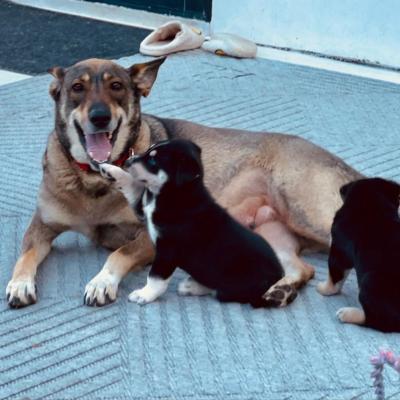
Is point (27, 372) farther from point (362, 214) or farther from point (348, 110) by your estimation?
point (348, 110)

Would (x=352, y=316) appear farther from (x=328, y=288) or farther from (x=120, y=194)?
(x=120, y=194)

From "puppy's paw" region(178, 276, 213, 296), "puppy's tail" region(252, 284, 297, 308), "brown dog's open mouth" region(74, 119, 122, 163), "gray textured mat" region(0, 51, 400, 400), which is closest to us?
"gray textured mat" region(0, 51, 400, 400)

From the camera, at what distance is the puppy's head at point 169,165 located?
3354 millimetres

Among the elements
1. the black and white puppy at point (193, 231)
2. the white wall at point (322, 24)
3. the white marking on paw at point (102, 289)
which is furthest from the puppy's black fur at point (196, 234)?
the white wall at point (322, 24)

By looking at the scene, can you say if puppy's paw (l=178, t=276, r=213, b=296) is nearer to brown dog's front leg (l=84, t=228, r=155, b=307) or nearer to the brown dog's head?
brown dog's front leg (l=84, t=228, r=155, b=307)

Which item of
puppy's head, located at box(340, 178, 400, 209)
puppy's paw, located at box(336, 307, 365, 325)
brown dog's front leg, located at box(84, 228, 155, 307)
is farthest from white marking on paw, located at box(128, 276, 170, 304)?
puppy's head, located at box(340, 178, 400, 209)

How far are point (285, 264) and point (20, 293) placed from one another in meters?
1.05

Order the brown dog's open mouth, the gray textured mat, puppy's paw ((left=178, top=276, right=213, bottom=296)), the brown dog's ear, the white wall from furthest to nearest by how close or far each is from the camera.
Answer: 1. the white wall
2. the brown dog's ear
3. the brown dog's open mouth
4. puppy's paw ((left=178, top=276, right=213, bottom=296))
5. the gray textured mat

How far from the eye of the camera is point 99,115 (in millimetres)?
3641

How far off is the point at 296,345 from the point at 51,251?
1260 millimetres

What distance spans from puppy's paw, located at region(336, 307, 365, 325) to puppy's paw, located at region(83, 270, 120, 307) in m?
0.87

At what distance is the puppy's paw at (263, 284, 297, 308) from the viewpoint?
3.50 meters

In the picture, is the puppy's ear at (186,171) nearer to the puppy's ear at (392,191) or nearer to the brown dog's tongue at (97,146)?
the brown dog's tongue at (97,146)

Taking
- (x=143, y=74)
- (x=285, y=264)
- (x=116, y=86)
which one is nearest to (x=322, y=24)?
(x=143, y=74)
